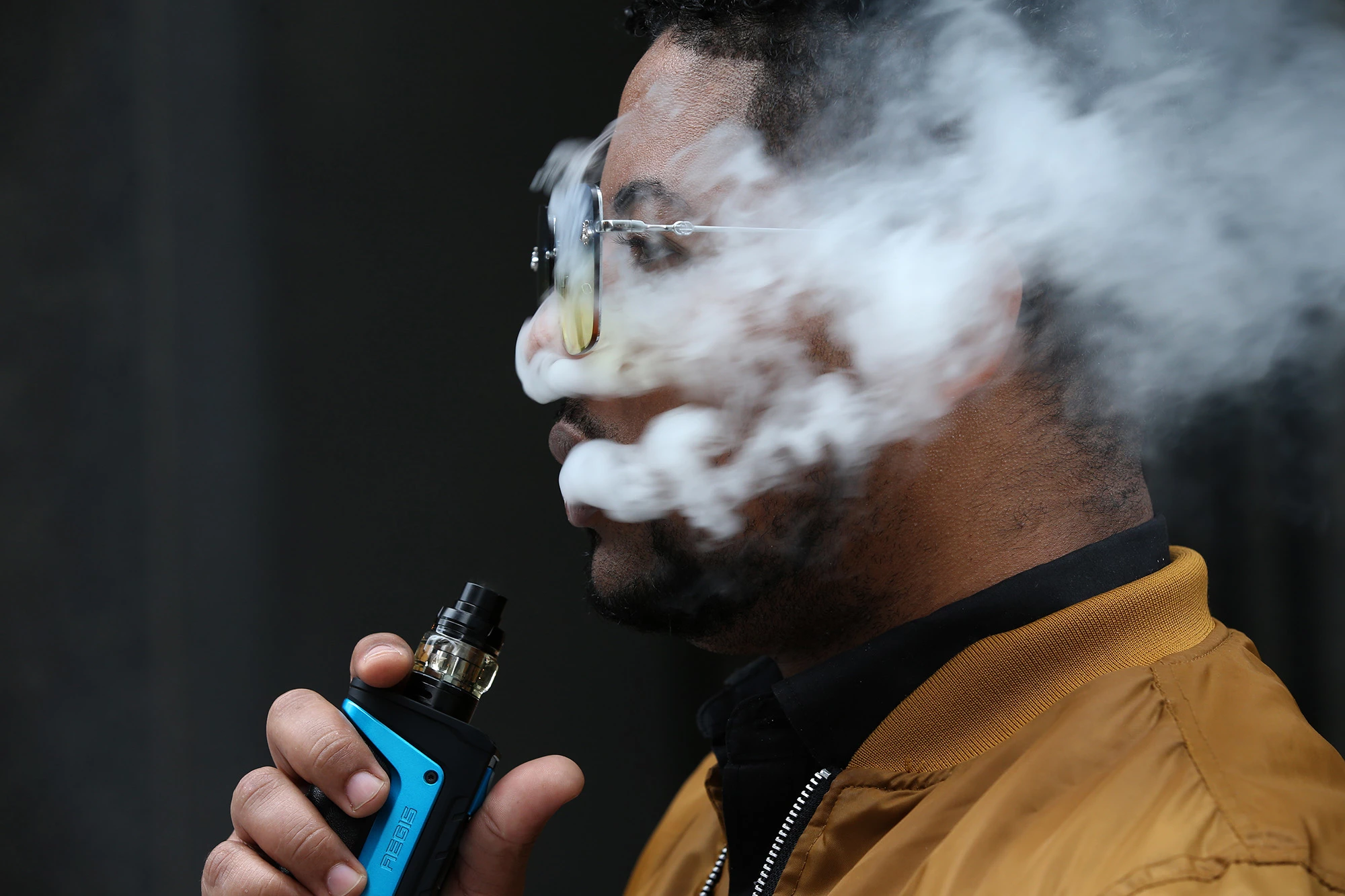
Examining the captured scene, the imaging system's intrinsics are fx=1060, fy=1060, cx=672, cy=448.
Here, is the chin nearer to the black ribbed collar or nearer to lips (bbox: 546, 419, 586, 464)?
lips (bbox: 546, 419, 586, 464)

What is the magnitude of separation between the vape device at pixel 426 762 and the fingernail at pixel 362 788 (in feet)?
0.07

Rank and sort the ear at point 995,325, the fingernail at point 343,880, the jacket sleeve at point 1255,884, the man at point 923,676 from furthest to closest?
the ear at point 995,325, the fingernail at point 343,880, the man at point 923,676, the jacket sleeve at point 1255,884

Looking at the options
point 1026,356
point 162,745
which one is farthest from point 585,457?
point 162,745

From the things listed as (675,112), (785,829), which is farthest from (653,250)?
(785,829)

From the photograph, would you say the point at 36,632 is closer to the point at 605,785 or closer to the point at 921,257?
the point at 605,785

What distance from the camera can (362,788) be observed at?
1.19 metres

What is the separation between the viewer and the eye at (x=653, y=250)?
1.37 meters

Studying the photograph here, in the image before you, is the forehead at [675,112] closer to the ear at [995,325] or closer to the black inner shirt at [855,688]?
the ear at [995,325]

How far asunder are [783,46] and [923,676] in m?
0.81

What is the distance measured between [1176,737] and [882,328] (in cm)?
57

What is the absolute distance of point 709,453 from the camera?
53.7 inches

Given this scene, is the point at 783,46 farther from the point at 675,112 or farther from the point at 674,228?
the point at 674,228

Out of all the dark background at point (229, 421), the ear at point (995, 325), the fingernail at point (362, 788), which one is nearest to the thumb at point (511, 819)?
the fingernail at point (362, 788)

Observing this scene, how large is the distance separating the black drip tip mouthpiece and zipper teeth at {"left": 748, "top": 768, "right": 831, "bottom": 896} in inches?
15.4
